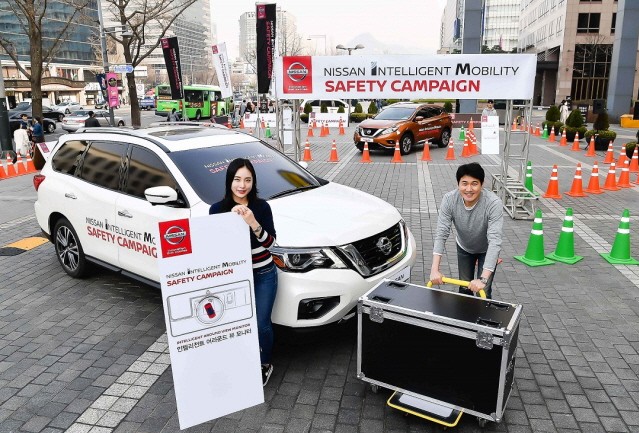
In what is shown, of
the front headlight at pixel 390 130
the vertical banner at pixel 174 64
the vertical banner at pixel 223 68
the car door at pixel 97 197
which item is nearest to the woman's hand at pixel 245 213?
the car door at pixel 97 197

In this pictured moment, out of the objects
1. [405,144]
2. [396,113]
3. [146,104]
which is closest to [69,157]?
[405,144]

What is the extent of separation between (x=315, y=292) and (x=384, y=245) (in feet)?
2.96

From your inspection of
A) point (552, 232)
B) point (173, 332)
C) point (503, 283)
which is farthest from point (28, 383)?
point (552, 232)

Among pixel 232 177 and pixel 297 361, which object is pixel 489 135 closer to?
pixel 297 361

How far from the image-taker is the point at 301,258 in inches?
167

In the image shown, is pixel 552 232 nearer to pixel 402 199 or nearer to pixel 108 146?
pixel 402 199

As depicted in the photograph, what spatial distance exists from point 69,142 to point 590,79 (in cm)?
6088

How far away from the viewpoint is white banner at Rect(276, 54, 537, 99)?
10.0 metres

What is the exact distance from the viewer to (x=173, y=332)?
336 centimetres

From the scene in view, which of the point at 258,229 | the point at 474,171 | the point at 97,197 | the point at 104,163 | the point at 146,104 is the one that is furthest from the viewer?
the point at 146,104

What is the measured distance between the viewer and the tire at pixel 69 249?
20.6ft

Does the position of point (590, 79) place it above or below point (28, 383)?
above

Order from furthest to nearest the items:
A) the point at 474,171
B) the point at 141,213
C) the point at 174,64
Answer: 1. the point at 174,64
2. the point at 141,213
3. the point at 474,171

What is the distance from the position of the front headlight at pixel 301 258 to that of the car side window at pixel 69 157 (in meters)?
3.35
